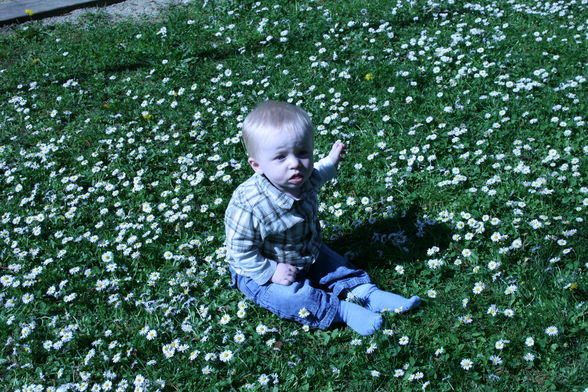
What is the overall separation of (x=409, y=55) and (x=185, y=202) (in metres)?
2.73

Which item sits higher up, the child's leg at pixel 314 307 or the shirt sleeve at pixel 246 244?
the shirt sleeve at pixel 246 244

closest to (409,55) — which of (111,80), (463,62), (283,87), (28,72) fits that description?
(463,62)

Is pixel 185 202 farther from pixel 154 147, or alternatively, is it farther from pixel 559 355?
pixel 559 355

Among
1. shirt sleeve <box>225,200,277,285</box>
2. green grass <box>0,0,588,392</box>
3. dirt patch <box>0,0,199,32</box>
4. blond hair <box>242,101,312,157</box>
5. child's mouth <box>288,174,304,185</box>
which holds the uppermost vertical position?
blond hair <box>242,101,312,157</box>

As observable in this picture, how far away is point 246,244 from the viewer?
3.31 meters

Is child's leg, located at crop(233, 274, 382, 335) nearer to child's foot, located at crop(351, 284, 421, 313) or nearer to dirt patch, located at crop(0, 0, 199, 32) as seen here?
child's foot, located at crop(351, 284, 421, 313)

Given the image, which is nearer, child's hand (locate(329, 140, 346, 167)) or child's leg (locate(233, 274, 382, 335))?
child's leg (locate(233, 274, 382, 335))

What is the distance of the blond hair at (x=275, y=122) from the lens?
3.07 metres

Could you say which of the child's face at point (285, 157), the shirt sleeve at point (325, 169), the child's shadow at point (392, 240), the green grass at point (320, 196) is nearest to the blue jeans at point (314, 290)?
the green grass at point (320, 196)

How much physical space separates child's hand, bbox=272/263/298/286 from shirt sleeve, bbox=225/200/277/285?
33mm

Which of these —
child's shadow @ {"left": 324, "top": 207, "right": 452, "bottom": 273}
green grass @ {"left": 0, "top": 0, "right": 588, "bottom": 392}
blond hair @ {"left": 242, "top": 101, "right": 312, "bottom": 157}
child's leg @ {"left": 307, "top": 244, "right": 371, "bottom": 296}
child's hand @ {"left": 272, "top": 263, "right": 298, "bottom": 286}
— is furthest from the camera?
child's shadow @ {"left": 324, "top": 207, "right": 452, "bottom": 273}

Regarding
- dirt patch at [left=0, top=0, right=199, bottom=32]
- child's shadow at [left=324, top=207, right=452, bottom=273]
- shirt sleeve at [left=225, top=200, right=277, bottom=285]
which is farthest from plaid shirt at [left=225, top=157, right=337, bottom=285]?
dirt patch at [left=0, top=0, right=199, bottom=32]

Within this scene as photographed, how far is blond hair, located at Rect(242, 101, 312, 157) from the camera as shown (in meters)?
3.07

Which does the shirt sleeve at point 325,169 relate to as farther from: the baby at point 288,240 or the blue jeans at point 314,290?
the blue jeans at point 314,290
